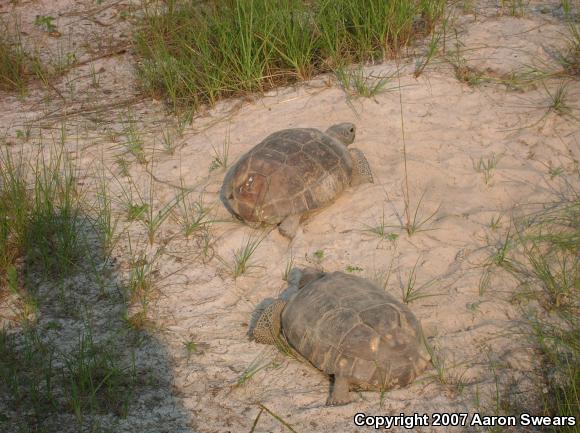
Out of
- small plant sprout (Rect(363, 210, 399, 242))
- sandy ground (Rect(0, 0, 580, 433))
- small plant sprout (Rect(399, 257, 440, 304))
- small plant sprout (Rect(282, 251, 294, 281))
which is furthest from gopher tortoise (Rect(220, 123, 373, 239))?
small plant sprout (Rect(399, 257, 440, 304))

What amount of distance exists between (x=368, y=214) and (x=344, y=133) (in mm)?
806

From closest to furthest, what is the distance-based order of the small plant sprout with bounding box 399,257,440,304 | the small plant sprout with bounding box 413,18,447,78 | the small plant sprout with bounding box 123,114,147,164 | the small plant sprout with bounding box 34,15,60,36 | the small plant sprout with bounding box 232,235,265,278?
the small plant sprout with bounding box 399,257,440,304
the small plant sprout with bounding box 232,235,265,278
the small plant sprout with bounding box 123,114,147,164
the small plant sprout with bounding box 413,18,447,78
the small plant sprout with bounding box 34,15,60,36

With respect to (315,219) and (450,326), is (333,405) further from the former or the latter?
(315,219)

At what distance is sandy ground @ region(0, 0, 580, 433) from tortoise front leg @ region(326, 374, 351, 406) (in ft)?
0.15

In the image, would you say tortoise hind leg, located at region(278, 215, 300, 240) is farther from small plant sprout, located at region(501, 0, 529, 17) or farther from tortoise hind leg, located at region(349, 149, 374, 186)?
small plant sprout, located at region(501, 0, 529, 17)

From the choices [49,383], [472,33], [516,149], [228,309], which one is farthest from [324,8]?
[49,383]

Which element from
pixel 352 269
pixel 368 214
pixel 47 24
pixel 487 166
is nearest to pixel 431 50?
pixel 487 166

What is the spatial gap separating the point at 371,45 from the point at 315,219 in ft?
7.16

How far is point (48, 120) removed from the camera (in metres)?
5.96

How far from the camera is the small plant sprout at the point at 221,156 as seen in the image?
16.5ft

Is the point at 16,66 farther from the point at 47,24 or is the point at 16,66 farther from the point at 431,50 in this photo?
the point at 431,50

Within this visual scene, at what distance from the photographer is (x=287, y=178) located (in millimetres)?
4309

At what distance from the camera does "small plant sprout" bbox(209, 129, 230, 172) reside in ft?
16.5

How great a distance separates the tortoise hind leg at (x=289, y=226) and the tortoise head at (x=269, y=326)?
81 centimetres
